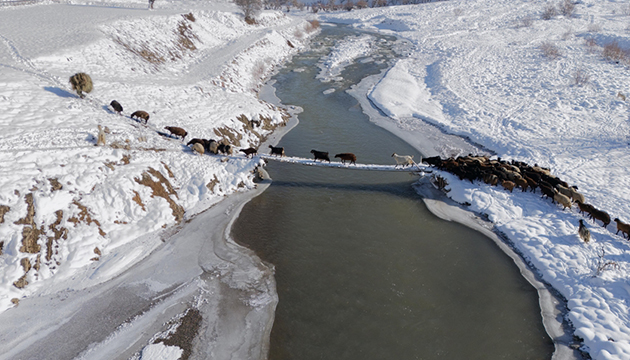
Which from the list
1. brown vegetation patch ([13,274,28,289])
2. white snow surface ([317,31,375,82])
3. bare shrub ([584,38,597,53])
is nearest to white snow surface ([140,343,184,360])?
brown vegetation patch ([13,274,28,289])

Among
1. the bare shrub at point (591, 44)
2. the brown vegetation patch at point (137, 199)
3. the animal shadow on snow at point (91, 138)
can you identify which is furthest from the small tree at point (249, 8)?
the bare shrub at point (591, 44)

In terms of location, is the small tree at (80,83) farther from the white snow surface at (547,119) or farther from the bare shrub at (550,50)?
the bare shrub at (550,50)

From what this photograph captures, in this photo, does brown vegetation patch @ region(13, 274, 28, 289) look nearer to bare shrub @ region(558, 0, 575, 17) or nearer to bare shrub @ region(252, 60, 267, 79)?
bare shrub @ region(252, 60, 267, 79)

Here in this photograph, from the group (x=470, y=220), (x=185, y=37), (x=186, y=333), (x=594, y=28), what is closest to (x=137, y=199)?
(x=186, y=333)

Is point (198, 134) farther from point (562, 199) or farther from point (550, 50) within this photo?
point (550, 50)

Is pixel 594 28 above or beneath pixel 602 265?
above

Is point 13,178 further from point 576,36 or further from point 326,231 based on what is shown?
point 576,36

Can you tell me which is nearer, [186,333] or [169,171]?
[186,333]
